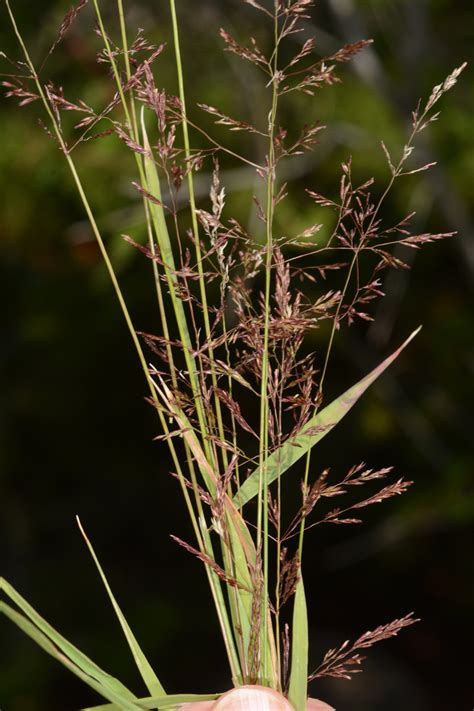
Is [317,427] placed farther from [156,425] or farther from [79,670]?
[156,425]

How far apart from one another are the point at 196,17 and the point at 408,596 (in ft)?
9.64

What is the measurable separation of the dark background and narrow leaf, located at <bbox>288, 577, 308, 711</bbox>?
2497 mm

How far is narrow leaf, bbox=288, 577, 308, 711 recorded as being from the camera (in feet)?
1.90

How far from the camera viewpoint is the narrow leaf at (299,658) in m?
0.58

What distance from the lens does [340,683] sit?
389 cm

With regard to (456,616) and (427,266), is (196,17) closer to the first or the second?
(427,266)

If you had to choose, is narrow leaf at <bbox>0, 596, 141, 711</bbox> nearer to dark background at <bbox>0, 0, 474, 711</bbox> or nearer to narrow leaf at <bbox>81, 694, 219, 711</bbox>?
narrow leaf at <bbox>81, 694, 219, 711</bbox>

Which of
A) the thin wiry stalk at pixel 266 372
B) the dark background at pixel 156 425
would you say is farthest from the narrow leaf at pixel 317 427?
the dark background at pixel 156 425

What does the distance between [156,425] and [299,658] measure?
12.8 feet

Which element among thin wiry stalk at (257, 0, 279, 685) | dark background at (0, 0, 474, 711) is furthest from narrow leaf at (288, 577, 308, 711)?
dark background at (0, 0, 474, 711)

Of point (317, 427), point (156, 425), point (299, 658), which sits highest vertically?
point (317, 427)

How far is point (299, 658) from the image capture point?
58 centimetres

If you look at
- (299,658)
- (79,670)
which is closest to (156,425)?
(299,658)

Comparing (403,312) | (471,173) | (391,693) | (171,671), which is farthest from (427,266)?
(171,671)
